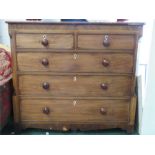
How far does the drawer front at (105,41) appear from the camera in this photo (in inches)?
53.7

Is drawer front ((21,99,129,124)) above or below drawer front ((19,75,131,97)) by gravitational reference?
below

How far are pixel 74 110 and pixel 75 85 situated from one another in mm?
179

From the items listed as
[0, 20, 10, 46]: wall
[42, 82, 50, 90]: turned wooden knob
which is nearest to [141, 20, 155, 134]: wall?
[42, 82, 50, 90]: turned wooden knob

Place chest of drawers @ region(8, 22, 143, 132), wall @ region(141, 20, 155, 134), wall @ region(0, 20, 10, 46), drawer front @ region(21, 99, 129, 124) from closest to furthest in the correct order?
1. wall @ region(141, 20, 155, 134)
2. chest of drawers @ region(8, 22, 143, 132)
3. drawer front @ region(21, 99, 129, 124)
4. wall @ region(0, 20, 10, 46)

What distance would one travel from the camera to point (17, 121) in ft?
5.08

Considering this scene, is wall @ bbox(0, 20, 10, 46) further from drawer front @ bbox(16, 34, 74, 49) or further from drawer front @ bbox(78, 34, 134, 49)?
drawer front @ bbox(78, 34, 134, 49)

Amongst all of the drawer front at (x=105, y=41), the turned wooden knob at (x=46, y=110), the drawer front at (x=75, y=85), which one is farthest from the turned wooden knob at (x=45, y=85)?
the drawer front at (x=105, y=41)

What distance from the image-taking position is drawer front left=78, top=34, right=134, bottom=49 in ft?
4.48

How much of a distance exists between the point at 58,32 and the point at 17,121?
669 millimetres

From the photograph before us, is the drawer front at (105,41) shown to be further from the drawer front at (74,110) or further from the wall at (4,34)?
the wall at (4,34)

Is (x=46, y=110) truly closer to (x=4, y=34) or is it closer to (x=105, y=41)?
(x=105, y=41)
